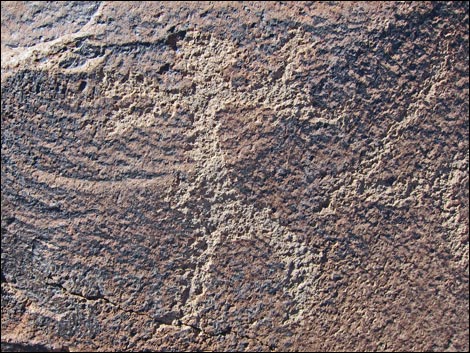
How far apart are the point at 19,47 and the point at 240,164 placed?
330 millimetres

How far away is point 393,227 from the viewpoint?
2.41 feet

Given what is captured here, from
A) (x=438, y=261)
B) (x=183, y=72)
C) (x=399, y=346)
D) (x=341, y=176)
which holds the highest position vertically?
(x=183, y=72)

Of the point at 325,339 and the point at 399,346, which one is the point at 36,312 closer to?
the point at 325,339

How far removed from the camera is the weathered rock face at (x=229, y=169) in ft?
2.34

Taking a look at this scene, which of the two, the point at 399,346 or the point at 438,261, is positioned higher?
the point at 438,261

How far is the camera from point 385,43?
0.72m

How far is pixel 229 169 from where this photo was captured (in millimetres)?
715

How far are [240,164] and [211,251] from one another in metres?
0.12

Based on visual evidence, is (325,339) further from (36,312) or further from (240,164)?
(36,312)

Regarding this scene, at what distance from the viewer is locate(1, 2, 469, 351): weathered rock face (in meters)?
0.71

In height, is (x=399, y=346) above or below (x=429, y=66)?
below

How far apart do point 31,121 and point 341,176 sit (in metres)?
0.41

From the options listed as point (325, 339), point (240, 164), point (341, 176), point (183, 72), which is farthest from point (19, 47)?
point (325, 339)

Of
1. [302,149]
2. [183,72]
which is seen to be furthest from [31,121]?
[302,149]
